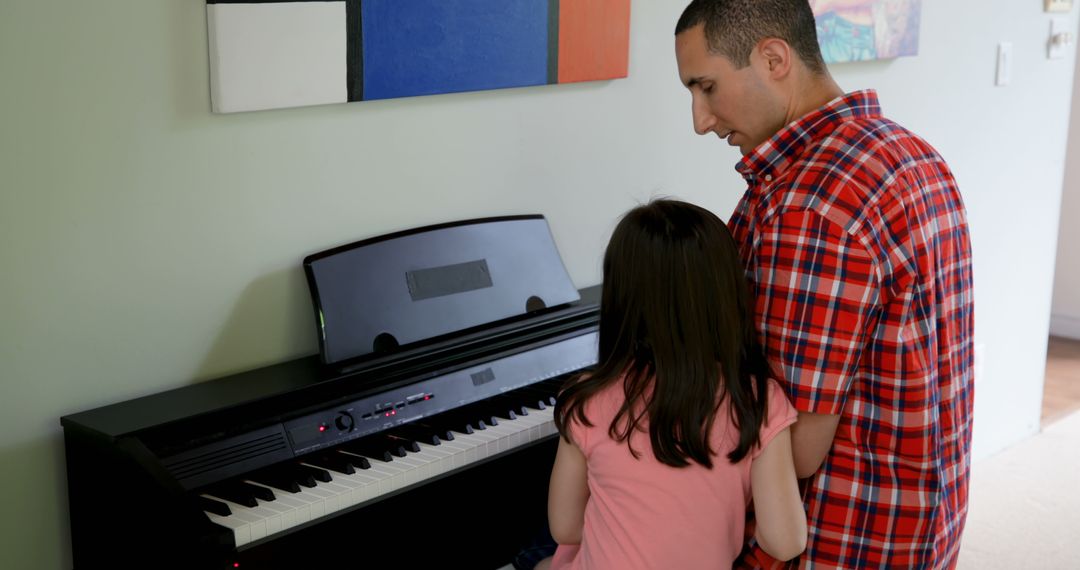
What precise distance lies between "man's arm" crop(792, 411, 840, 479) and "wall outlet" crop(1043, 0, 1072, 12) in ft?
8.91

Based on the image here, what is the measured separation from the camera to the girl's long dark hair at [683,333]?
1466 mm

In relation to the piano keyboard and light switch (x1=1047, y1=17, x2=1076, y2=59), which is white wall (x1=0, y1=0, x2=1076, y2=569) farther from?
light switch (x1=1047, y1=17, x2=1076, y2=59)

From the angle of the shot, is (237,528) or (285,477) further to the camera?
(285,477)

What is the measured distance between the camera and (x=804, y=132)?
4.95 ft

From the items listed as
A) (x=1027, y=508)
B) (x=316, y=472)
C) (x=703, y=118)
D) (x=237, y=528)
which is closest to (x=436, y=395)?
(x=316, y=472)

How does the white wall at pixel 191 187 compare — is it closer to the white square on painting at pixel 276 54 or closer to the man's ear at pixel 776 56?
the white square on painting at pixel 276 54

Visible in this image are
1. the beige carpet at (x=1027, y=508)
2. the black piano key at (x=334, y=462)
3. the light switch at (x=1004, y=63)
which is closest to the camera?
the black piano key at (x=334, y=462)

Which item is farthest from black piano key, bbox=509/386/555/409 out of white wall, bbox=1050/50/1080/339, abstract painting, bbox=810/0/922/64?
white wall, bbox=1050/50/1080/339

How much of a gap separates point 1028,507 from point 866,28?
161 centimetres

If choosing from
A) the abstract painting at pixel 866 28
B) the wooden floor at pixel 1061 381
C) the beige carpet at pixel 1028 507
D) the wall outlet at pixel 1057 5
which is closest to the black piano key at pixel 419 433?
the abstract painting at pixel 866 28

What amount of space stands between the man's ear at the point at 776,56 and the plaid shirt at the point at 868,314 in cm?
8

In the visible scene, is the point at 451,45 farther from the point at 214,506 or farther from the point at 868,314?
the point at 868,314

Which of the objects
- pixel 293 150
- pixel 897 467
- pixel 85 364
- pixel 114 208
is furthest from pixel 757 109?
pixel 85 364

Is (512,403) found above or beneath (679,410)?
beneath
